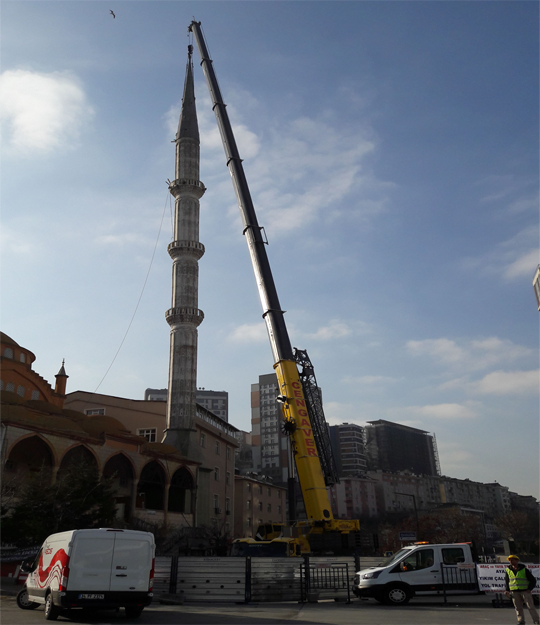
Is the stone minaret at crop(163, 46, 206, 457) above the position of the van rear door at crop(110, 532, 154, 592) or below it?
above

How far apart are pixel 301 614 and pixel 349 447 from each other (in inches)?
4561

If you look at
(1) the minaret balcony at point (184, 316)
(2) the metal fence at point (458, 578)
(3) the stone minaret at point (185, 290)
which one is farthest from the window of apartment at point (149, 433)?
(2) the metal fence at point (458, 578)

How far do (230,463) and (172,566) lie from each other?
127ft

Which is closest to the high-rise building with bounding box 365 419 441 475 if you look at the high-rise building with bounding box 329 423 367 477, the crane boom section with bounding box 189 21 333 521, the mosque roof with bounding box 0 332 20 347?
the high-rise building with bounding box 329 423 367 477

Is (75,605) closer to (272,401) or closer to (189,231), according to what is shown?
(189,231)

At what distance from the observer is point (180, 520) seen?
39.2 meters

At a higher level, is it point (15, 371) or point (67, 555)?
point (15, 371)

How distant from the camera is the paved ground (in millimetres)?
10500

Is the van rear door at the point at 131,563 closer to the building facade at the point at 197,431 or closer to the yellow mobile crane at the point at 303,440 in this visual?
the yellow mobile crane at the point at 303,440

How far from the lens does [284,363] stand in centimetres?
2267

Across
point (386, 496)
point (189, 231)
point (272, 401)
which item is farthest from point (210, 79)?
point (386, 496)

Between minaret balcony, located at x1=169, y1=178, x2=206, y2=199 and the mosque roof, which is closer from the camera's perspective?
the mosque roof

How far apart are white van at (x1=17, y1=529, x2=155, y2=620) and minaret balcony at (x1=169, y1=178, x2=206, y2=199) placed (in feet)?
126

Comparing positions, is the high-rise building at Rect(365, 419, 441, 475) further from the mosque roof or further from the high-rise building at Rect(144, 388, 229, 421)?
the mosque roof
